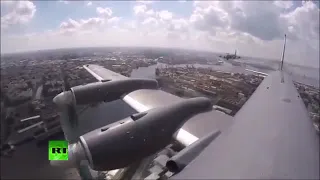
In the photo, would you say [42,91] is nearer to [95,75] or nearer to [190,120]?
[95,75]

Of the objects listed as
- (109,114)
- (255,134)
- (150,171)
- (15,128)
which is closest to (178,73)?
(109,114)

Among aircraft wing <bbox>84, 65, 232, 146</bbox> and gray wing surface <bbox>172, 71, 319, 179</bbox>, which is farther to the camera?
aircraft wing <bbox>84, 65, 232, 146</bbox>

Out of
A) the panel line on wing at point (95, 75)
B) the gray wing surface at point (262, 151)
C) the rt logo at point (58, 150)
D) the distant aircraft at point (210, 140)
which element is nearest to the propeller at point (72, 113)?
the distant aircraft at point (210, 140)

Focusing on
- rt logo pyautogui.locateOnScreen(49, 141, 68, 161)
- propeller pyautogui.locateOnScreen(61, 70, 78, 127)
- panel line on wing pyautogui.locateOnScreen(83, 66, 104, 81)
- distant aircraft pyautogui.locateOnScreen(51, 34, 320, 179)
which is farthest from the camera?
panel line on wing pyautogui.locateOnScreen(83, 66, 104, 81)

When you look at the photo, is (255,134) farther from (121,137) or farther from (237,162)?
(121,137)

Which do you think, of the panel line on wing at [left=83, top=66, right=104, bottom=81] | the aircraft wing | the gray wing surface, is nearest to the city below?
the panel line on wing at [left=83, top=66, right=104, bottom=81]

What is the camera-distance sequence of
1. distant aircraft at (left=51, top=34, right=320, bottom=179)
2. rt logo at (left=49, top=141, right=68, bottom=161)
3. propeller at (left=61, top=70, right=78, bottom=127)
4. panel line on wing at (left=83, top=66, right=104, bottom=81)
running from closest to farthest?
1. distant aircraft at (left=51, top=34, right=320, bottom=179)
2. rt logo at (left=49, top=141, right=68, bottom=161)
3. propeller at (left=61, top=70, right=78, bottom=127)
4. panel line on wing at (left=83, top=66, right=104, bottom=81)

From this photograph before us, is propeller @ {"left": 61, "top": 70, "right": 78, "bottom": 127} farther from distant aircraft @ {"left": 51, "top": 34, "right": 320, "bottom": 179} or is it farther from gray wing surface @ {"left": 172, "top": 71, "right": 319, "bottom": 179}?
gray wing surface @ {"left": 172, "top": 71, "right": 319, "bottom": 179}

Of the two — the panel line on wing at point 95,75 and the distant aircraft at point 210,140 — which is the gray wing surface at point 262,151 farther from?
the panel line on wing at point 95,75

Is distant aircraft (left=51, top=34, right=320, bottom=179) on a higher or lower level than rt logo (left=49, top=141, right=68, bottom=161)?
higher
